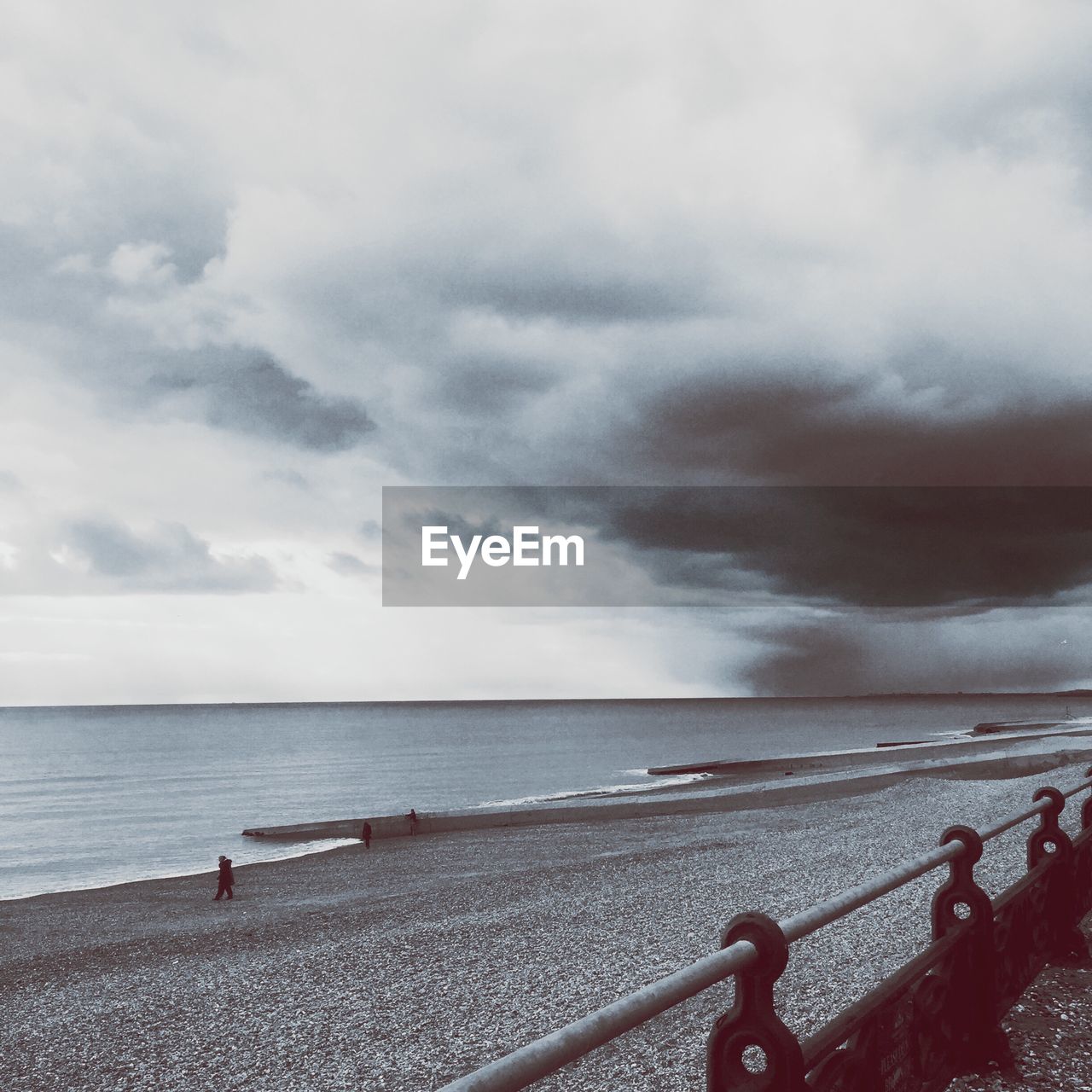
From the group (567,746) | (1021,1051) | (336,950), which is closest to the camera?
(1021,1051)

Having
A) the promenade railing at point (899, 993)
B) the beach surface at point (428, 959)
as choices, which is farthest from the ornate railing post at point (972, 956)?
the beach surface at point (428, 959)

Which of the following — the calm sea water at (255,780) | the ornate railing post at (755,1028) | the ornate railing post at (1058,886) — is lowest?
the calm sea water at (255,780)

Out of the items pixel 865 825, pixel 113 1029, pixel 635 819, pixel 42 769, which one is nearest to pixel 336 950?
pixel 113 1029

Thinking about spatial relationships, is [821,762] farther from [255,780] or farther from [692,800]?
[255,780]

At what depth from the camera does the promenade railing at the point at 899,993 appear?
7.50 feet

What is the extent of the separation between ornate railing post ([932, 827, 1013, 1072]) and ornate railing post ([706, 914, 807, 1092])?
8.29 feet

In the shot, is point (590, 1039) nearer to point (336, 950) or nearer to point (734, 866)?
point (336, 950)

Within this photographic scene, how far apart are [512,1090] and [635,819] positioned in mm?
39718

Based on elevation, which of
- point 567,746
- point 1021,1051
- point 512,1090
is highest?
point 512,1090

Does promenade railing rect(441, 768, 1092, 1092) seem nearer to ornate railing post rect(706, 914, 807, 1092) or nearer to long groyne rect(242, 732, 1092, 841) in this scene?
ornate railing post rect(706, 914, 807, 1092)

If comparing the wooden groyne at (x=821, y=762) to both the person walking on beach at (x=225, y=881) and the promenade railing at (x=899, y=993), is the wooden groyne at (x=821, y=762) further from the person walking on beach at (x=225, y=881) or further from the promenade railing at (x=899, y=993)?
the promenade railing at (x=899, y=993)

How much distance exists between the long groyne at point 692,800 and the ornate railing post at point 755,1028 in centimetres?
4013

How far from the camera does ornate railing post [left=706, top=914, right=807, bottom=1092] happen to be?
279 cm

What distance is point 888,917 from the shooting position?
1332 cm
